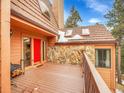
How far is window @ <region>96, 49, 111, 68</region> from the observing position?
30.5ft

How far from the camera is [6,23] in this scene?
239cm

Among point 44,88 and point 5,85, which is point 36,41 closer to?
point 44,88

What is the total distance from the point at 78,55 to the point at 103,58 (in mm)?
1813

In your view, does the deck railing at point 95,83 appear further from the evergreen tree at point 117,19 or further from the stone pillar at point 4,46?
the evergreen tree at point 117,19

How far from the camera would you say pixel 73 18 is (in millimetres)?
28203

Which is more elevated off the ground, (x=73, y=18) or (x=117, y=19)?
(x=73, y=18)

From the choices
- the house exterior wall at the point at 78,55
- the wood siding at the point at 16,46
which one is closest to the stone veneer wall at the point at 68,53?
the house exterior wall at the point at 78,55

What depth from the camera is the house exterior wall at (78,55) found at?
29.8 feet

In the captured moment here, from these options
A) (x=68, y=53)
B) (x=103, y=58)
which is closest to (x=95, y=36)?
(x=103, y=58)

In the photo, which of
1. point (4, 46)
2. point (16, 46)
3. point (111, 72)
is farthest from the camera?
point (111, 72)

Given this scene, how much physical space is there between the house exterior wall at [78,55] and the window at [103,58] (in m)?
0.24

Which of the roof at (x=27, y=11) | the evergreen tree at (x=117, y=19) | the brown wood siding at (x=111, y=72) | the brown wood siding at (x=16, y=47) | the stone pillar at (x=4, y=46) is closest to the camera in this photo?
the stone pillar at (x=4, y=46)

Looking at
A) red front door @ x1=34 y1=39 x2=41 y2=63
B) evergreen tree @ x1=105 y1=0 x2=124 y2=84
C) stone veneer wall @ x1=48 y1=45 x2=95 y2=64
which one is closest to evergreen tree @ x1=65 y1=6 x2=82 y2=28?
evergreen tree @ x1=105 y1=0 x2=124 y2=84

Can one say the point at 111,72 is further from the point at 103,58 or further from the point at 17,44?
the point at 17,44
